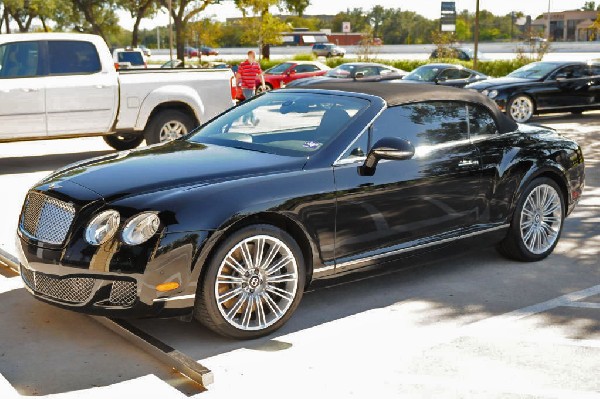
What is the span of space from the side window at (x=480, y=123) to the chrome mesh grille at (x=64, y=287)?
322 centimetres

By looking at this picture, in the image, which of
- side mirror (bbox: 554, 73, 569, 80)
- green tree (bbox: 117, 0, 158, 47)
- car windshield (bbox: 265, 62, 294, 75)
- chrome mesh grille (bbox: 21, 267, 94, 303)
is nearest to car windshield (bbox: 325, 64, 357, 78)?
car windshield (bbox: 265, 62, 294, 75)

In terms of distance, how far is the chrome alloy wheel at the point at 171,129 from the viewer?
13.3 metres

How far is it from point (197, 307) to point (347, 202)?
48.3 inches

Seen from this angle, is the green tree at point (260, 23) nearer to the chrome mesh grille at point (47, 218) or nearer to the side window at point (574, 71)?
the side window at point (574, 71)

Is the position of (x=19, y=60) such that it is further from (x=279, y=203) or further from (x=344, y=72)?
(x=344, y=72)

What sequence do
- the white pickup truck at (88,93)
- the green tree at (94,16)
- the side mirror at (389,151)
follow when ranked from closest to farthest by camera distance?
the side mirror at (389,151)
the white pickup truck at (88,93)
the green tree at (94,16)

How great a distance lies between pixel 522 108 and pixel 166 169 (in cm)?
1609

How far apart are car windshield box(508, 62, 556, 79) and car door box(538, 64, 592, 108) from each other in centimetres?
21

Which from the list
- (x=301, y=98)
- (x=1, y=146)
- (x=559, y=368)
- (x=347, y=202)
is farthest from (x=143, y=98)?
(x=559, y=368)

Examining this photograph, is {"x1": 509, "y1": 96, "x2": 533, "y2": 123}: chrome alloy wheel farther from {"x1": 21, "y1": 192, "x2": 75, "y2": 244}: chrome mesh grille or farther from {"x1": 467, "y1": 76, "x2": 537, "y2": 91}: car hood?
{"x1": 21, "y1": 192, "x2": 75, "y2": 244}: chrome mesh grille

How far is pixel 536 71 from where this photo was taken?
21.0 metres

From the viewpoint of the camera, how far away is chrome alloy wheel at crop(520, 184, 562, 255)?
6.98 meters

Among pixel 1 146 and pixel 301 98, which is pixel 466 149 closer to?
pixel 301 98

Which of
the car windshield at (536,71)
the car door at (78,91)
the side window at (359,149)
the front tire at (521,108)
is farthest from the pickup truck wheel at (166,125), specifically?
the car windshield at (536,71)
